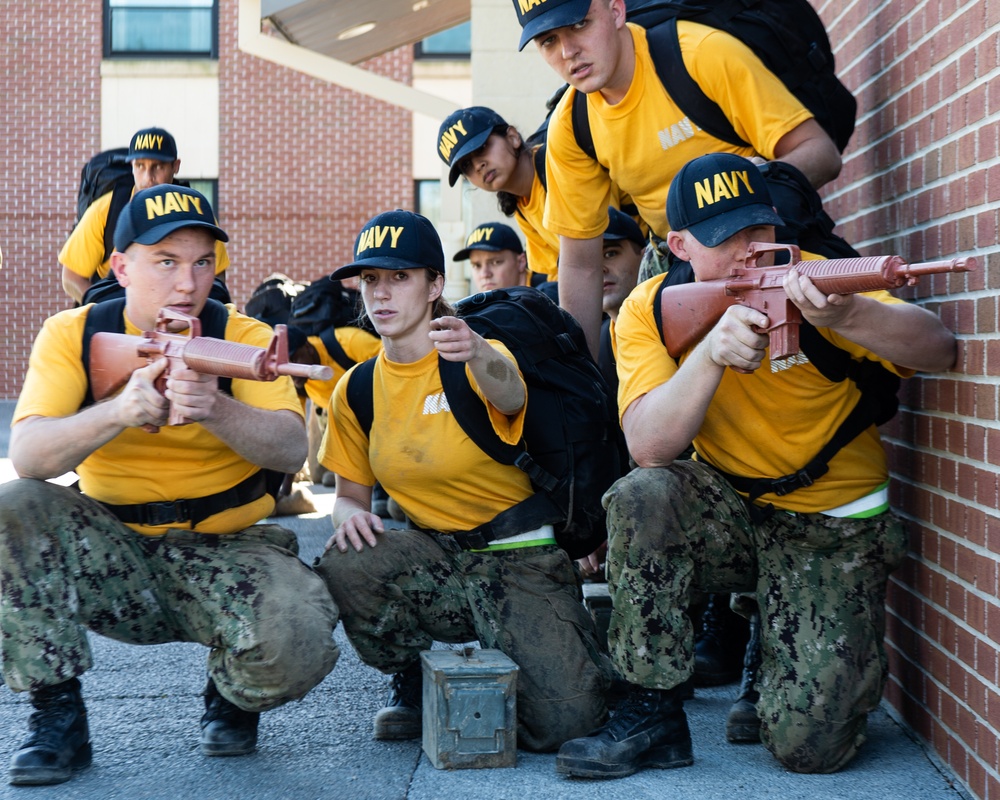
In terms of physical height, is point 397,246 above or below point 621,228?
below

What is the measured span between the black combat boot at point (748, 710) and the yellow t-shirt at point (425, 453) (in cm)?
88

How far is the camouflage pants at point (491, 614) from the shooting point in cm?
348

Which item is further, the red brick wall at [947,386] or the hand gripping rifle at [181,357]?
the hand gripping rifle at [181,357]

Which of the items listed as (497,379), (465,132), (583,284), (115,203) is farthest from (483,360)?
(115,203)

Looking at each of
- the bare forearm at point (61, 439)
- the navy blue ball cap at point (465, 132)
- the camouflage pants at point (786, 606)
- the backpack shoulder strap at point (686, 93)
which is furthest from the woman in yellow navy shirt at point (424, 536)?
the navy blue ball cap at point (465, 132)

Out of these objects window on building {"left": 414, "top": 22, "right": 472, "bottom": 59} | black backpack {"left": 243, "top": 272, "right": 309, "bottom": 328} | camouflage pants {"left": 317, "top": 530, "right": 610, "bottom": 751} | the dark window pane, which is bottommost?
camouflage pants {"left": 317, "top": 530, "right": 610, "bottom": 751}

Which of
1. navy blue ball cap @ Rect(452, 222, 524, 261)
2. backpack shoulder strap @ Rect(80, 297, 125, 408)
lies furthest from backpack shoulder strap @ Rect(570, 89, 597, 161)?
navy blue ball cap @ Rect(452, 222, 524, 261)

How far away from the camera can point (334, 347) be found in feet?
21.5

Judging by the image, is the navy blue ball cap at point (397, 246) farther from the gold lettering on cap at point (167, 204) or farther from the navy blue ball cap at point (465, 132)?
the navy blue ball cap at point (465, 132)

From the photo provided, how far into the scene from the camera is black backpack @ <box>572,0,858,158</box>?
362 centimetres

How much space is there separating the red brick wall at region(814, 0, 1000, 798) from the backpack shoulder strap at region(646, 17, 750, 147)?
21.7 inches

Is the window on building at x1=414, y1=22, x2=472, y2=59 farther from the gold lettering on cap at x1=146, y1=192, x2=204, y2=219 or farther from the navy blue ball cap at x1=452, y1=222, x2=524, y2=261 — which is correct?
the gold lettering on cap at x1=146, y1=192, x2=204, y2=219

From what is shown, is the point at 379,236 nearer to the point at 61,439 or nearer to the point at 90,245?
the point at 61,439

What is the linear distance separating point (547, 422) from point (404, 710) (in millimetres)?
1013
